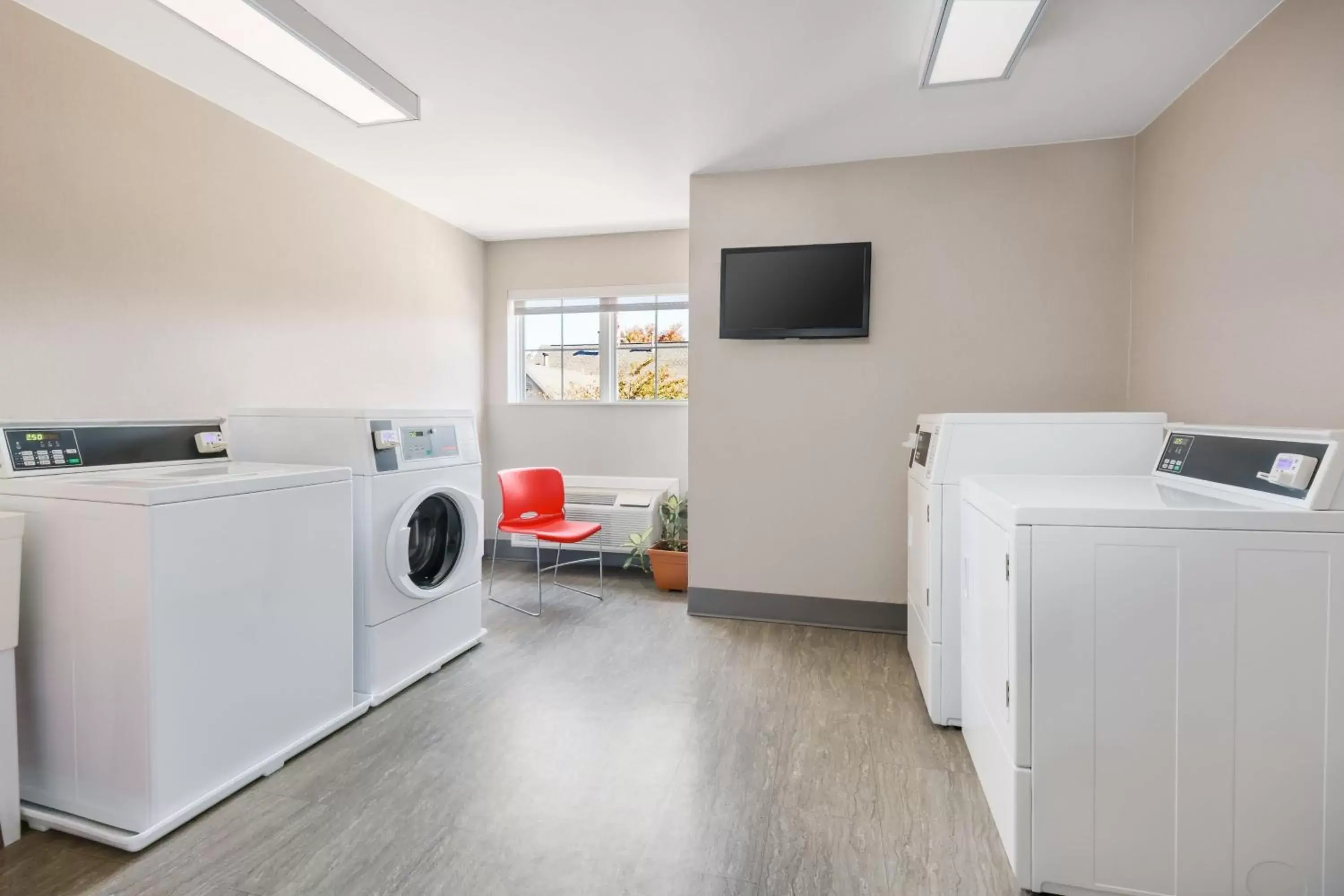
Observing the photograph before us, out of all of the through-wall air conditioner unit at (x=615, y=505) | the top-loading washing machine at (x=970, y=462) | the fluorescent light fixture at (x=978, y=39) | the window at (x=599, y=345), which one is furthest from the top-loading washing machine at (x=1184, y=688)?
the window at (x=599, y=345)

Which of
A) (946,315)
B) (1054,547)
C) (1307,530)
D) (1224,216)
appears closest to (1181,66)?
(1224,216)

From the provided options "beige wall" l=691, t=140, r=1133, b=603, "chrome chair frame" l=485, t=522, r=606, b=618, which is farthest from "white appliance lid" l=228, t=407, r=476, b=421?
"beige wall" l=691, t=140, r=1133, b=603

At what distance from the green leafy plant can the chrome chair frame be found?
0.75 feet

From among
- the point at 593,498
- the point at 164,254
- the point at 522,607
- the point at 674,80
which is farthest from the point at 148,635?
the point at 593,498

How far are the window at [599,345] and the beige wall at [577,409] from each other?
0.26ft

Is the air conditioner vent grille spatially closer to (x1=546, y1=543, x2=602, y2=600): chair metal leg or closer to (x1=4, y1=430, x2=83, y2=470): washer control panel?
(x1=546, y1=543, x2=602, y2=600): chair metal leg

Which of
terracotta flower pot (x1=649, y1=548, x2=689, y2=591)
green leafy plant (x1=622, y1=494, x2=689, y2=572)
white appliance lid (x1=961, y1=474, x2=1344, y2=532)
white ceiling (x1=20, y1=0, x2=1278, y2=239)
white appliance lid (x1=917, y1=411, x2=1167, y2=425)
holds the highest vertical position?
white ceiling (x1=20, y1=0, x2=1278, y2=239)

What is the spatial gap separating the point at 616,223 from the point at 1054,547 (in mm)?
3515

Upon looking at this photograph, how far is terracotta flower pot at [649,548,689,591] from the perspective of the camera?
3834mm

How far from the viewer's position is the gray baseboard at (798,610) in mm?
3168

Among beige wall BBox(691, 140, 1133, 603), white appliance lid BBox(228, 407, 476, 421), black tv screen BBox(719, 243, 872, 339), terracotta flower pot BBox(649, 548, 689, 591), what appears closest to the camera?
white appliance lid BBox(228, 407, 476, 421)

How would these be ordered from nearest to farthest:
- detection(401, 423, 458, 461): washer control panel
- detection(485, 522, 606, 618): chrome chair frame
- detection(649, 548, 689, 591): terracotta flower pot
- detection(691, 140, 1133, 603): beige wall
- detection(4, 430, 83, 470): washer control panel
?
detection(4, 430, 83, 470): washer control panel → detection(401, 423, 458, 461): washer control panel → detection(691, 140, 1133, 603): beige wall → detection(485, 522, 606, 618): chrome chair frame → detection(649, 548, 689, 591): terracotta flower pot

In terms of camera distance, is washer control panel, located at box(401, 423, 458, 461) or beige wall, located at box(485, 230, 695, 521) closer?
washer control panel, located at box(401, 423, 458, 461)

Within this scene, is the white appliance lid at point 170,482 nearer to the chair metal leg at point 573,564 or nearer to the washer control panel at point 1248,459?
the chair metal leg at point 573,564
